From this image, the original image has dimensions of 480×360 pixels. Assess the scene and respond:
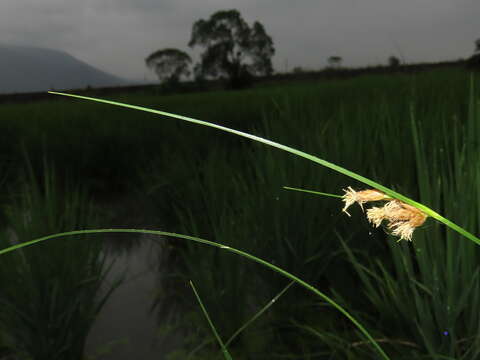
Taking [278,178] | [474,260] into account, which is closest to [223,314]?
[278,178]

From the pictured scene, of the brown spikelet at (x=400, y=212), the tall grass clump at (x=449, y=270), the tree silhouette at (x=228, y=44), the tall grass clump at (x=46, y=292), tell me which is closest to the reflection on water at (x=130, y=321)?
the tall grass clump at (x=46, y=292)

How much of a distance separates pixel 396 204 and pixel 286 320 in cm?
116

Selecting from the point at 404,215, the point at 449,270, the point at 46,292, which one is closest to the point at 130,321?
the point at 46,292

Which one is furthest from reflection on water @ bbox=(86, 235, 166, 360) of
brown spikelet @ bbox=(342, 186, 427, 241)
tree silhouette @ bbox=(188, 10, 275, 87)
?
tree silhouette @ bbox=(188, 10, 275, 87)

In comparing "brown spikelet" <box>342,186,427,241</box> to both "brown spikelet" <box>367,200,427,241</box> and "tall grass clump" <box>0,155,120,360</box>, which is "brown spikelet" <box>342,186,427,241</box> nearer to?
"brown spikelet" <box>367,200,427,241</box>

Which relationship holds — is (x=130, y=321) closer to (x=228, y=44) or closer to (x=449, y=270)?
(x=449, y=270)

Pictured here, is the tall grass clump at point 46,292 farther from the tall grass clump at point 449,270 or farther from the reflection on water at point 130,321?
the tall grass clump at point 449,270

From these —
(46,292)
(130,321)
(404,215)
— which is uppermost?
(404,215)

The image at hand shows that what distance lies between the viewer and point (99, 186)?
320cm

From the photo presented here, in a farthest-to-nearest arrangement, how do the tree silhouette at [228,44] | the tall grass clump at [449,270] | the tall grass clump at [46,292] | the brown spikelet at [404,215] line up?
the tree silhouette at [228,44] → the tall grass clump at [46,292] → the tall grass clump at [449,270] → the brown spikelet at [404,215]

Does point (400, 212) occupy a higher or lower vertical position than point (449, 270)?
higher

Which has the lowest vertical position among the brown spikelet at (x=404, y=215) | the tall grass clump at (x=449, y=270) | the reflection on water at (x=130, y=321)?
the reflection on water at (x=130, y=321)

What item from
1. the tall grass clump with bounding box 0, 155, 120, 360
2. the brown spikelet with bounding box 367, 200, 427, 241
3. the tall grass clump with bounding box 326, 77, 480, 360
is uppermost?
the brown spikelet with bounding box 367, 200, 427, 241

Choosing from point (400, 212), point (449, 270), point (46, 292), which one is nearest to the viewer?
point (400, 212)
